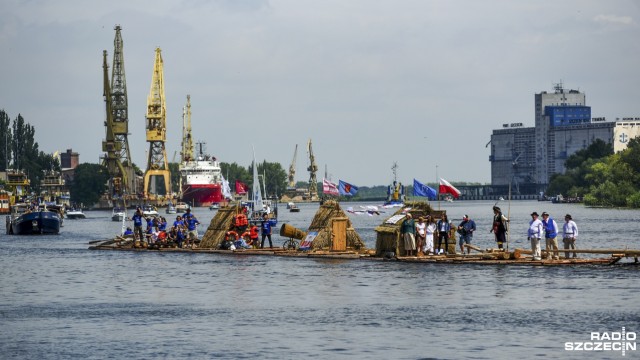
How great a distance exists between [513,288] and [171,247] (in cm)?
3263

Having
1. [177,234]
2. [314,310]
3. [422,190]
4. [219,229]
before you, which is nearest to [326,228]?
[422,190]

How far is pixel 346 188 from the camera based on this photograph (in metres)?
81.9

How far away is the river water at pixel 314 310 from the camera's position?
33.4m

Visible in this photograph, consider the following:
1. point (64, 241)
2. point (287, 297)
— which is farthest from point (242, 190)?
point (287, 297)

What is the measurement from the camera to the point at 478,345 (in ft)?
108

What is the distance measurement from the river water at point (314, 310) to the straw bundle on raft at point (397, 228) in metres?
0.87

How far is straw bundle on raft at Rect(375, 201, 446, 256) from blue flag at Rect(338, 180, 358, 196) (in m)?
21.4

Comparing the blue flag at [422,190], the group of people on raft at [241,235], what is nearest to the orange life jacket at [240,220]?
the group of people on raft at [241,235]

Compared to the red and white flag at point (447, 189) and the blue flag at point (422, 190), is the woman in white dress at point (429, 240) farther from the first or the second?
the blue flag at point (422, 190)

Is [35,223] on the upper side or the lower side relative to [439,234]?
upper

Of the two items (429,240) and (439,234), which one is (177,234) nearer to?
(439,234)

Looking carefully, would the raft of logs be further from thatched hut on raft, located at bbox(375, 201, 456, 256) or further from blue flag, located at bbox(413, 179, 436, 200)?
blue flag, located at bbox(413, 179, 436, 200)

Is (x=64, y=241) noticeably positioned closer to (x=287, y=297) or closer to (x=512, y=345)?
(x=287, y=297)

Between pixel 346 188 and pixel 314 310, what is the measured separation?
40320 mm
